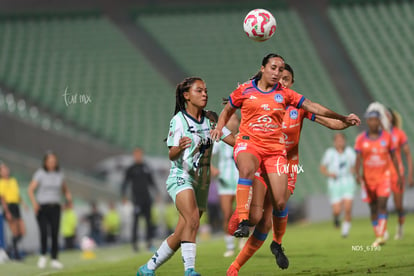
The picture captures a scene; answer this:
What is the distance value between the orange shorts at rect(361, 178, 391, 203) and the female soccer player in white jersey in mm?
5491

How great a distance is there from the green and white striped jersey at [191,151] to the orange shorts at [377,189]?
18.7ft

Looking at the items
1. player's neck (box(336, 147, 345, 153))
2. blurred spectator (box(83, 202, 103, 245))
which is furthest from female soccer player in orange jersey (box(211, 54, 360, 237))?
blurred spectator (box(83, 202, 103, 245))

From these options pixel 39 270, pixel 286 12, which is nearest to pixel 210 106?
pixel 286 12

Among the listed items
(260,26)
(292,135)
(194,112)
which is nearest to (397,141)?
(292,135)

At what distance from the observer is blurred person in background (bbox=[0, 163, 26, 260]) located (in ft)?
52.8

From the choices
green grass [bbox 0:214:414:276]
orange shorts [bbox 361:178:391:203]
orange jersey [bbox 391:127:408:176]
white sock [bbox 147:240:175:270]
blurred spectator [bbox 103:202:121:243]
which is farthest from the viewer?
blurred spectator [bbox 103:202:121:243]

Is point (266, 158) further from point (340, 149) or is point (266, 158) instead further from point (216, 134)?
point (340, 149)

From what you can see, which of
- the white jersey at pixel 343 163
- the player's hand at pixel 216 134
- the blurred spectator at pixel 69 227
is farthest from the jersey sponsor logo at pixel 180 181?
the blurred spectator at pixel 69 227

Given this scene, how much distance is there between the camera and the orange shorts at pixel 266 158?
8.16 m

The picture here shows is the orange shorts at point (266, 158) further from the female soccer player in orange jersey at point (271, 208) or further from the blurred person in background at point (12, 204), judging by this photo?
the blurred person in background at point (12, 204)

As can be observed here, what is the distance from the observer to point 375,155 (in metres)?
13.2

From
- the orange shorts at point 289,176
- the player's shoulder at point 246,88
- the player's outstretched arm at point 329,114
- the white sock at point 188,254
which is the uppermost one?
the player's shoulder at point 246,88

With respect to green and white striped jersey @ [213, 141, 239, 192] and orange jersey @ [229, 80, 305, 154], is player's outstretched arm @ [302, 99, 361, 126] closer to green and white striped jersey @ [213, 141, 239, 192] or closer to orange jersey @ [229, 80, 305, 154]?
orange jersey @ [229, 80, 305, 154]

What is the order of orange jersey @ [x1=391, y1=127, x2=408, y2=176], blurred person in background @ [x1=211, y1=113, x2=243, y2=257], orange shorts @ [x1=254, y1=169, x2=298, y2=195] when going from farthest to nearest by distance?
orange jersey @ [x1=391, y1=127, x2=408, y2=176]
blurred person in background @ [x1=211, y1=113, x2=243, y2=257]
orange shorts @ [x1=254, y1=169, x2=298, y2=195]
